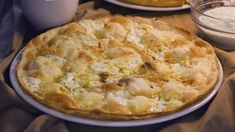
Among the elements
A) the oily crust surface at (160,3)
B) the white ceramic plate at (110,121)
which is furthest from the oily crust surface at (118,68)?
the oily crust surface at (160,3)

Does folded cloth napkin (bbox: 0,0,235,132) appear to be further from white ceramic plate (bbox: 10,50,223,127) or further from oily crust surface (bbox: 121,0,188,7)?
oily crust surface (bbox: 121,0,188,7)

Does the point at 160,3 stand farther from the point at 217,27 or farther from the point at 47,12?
the point at 47,12

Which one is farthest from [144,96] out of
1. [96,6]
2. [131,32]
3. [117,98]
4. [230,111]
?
[96,6]

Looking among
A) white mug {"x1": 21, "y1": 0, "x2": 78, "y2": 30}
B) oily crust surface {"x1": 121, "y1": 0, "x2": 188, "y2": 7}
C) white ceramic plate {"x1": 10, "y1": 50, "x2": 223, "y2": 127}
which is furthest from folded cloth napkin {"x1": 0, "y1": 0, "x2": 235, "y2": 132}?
oily crust surface {"x1": 121, "y1": 0, "x2": 188, "y2": 7}

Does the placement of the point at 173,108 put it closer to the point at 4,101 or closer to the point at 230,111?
the point at 230,111

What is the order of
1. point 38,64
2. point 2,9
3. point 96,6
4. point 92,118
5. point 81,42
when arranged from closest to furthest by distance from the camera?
1. point 92,118
2. point 38,64
3. point 81,42
4. point 2,9
5. point 96,6

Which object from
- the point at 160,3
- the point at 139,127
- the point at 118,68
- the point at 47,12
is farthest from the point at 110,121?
the point at 160,3
